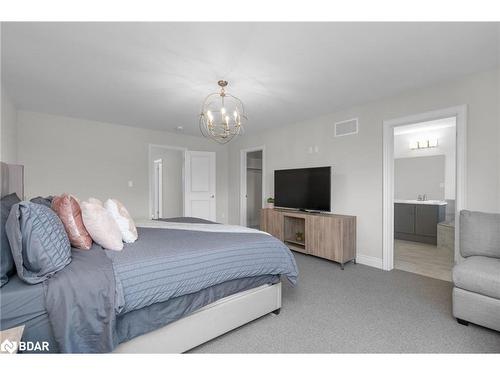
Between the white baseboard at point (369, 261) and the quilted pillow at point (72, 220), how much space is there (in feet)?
11.6

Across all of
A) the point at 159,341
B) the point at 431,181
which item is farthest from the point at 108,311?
the point at 431,181

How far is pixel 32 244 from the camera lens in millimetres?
1217

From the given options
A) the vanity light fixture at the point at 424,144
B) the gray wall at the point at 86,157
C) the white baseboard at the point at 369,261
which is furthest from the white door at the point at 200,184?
the vanity light fixture at the point at 424,144

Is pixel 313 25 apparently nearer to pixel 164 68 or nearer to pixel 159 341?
pixel 164 68

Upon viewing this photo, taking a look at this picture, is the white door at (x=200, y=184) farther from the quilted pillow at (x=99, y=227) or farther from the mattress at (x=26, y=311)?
the mattress at (x=26, y=311)

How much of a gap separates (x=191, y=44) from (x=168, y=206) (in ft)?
17.6

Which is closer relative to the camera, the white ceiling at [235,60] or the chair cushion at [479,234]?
the white ceiling at [235,60]

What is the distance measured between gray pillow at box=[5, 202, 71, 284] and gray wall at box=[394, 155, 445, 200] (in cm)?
637

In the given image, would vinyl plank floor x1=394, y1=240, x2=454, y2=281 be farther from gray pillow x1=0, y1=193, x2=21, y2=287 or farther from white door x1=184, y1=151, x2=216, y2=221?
gray pillow x1=0, y1=193, x2=21, y2=287

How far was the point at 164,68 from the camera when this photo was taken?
96.9 inches

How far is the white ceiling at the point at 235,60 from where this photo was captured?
1.88m

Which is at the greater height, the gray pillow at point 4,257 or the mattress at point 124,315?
the gray pillow at point 4,257

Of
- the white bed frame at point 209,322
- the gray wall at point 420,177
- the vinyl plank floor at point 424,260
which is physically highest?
the gray wall at point 420,177

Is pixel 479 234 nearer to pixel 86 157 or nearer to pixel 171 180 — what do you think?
pixel 86 157
